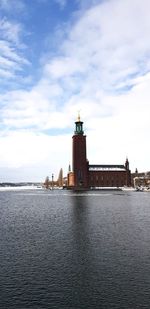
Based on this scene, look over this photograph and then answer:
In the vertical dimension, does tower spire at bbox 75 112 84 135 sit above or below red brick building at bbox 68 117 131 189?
above

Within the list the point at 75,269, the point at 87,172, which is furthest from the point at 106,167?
the point at 75,269

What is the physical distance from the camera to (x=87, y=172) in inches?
6585

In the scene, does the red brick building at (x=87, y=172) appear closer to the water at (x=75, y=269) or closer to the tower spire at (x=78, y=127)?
the tower spire at (x=78, y=127)

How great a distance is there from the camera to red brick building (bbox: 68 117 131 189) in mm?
161875

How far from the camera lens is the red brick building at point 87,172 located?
162 metres

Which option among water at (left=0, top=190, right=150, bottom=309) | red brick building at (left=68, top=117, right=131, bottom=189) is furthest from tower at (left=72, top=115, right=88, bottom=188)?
water at (left=0, top=190, right=150, bottom=309)

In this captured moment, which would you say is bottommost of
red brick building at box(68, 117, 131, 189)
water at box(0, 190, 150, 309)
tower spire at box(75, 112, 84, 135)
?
water at box(0, 190, 150, 309)

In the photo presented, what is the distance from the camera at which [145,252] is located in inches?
914

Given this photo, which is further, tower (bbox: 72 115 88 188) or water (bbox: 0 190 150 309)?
tower (bbox: 72 115 88 188)

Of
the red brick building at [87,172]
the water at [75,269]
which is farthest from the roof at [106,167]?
the water at [75,269]

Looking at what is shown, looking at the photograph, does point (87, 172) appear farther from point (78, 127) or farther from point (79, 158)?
point (78, 127)

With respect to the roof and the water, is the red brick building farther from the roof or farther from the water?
the water

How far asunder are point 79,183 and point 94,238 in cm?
13533

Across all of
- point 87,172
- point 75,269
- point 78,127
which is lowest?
point 75,269
